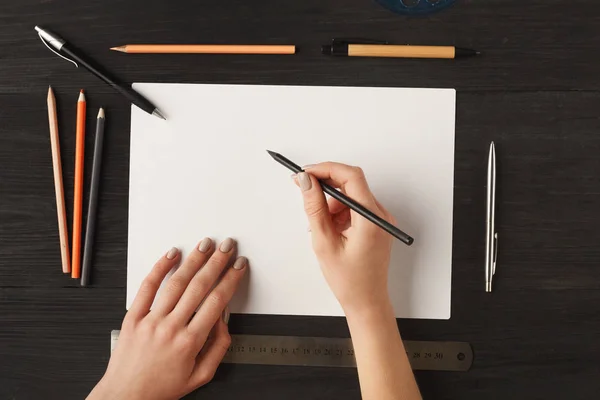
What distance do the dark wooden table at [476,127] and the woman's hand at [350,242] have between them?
9cm

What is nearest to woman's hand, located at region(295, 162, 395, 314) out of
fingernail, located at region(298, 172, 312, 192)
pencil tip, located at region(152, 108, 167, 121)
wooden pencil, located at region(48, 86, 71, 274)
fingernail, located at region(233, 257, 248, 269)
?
fingernail, located at region(298, 172, 312, 192)

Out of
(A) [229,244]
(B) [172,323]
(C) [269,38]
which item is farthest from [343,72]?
(B) [172,323]

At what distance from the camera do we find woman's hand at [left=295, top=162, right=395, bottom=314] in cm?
72

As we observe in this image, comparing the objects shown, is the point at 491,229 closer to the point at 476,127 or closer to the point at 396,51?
the point at 476,127

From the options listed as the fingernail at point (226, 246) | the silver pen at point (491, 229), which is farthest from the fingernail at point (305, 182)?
the silver pen at point (491, 229)

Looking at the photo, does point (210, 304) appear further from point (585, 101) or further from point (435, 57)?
point (585, 101)

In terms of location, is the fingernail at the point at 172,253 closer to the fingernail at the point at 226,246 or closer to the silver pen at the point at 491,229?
the fingernail at the point at 226,246

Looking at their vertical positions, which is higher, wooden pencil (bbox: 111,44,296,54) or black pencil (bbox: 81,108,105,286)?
wooden pencil (bbox: 111,44,296,54)

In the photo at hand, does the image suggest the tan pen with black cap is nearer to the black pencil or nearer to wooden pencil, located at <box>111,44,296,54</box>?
wooden pencil, located at <box>111,44,296,54</box>

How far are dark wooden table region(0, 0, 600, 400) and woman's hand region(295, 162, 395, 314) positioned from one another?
88 millimetres

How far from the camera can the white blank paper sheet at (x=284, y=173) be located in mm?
790

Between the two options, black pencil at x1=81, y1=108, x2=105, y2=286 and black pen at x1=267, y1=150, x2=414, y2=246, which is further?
black pencil at x1=81, y1=108, x2=105, y2=286

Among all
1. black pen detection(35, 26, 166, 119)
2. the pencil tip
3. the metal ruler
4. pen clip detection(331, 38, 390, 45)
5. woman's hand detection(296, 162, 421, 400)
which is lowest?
the metal ruler

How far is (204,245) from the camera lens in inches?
31.1
